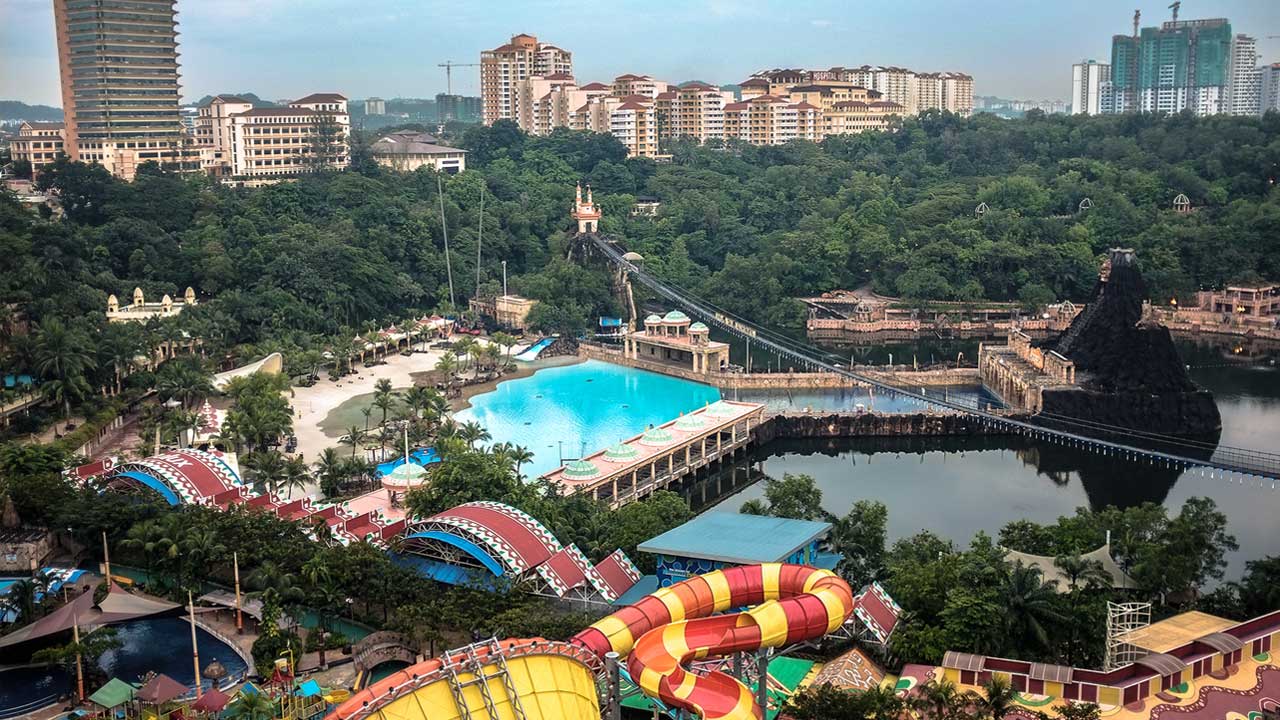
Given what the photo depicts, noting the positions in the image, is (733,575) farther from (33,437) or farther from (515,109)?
(515,109)

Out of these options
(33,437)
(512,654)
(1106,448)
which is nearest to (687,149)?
(1106,448)

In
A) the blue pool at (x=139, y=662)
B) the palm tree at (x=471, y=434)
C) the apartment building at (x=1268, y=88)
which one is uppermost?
the apartment building at (x=1268, y=88)

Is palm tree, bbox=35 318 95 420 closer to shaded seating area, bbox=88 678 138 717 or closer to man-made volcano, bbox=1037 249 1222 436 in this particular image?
shaded seating area, bbox=88 678 138 717

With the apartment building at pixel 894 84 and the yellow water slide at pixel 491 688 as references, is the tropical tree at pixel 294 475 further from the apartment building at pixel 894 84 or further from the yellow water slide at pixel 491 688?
the apartment building at pixel 894 84

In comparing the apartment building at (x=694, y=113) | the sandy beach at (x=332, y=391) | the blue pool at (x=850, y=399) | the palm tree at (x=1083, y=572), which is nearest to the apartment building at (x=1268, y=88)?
the apartment building at (x=694, y=113)

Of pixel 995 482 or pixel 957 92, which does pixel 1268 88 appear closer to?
pixel 957 92

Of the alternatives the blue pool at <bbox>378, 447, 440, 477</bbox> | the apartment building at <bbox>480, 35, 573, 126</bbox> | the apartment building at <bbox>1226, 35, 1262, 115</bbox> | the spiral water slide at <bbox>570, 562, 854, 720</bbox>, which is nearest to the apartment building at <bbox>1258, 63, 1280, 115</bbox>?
the apartment building at <bbox>1226, 35, 1262, 115</bbox>
